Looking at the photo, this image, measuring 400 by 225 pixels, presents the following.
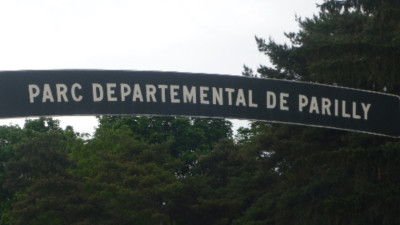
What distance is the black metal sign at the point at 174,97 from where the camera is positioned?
396 inches

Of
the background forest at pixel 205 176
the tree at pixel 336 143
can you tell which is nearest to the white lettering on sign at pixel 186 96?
the tree at pixel 336 143

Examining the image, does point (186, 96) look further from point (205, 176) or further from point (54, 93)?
point (205, 176)

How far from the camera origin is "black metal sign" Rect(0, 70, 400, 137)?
10.1 meters

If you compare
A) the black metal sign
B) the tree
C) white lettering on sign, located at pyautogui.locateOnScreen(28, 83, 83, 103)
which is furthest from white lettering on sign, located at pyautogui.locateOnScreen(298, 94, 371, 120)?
the tree

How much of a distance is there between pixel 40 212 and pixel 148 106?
4107cm

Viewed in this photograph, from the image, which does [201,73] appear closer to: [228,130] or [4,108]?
[4,108]

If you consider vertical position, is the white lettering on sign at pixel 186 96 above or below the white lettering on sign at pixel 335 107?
above

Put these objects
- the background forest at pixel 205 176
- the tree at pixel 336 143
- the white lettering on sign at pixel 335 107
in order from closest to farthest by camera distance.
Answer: the white lettering on sign at pixel 335 107 → the tree at pixel 336 143 → the background forest at pixel 205 176

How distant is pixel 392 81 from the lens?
1429 cm

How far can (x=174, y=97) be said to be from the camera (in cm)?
1028

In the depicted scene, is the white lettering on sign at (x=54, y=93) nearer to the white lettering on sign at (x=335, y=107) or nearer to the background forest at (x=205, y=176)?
the white lettering on sign at (x=335, y=107)

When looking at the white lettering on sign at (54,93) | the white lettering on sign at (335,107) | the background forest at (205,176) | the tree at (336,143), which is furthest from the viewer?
the background forest at (205,176)

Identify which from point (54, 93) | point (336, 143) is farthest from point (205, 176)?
point (54, 93)

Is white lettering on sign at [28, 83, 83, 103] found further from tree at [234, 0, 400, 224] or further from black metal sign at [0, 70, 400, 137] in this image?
tree at [234, 0, 400, 224]
